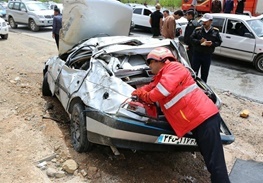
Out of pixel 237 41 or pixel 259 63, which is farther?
pixel 237 41

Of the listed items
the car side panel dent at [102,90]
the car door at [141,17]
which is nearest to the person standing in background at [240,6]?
the car door at [141,17]

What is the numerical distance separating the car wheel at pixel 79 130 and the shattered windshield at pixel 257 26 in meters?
7.10

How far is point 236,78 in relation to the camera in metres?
8.20

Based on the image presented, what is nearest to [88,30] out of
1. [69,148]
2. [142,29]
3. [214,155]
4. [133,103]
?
[69,148]

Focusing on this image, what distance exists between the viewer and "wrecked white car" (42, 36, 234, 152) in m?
3.08

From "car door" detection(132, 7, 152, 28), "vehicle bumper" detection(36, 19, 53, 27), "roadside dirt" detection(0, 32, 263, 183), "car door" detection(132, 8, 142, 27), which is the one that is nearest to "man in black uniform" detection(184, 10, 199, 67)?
"roadside dirt" detection(0, 32, 263, 183)

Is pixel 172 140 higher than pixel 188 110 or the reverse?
the reverse

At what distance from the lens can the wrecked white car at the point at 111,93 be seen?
3088 mm

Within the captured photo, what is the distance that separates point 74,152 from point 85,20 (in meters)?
2.74

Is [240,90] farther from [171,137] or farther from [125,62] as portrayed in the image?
[171,137]

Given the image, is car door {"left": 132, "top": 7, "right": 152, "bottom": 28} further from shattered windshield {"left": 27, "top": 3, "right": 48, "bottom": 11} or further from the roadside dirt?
the roadside dirt

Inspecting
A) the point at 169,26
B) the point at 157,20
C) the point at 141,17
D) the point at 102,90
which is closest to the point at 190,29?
the point at 169,26

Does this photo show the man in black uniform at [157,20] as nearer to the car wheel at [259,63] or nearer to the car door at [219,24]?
the car door at [219,24]

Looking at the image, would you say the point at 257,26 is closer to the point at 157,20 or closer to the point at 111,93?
the point at 157,20
